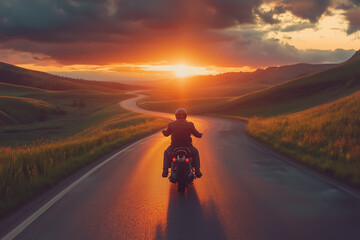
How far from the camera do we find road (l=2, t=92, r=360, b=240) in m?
4.60

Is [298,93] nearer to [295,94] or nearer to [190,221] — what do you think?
[295,94]

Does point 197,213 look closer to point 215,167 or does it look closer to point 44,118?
point 215,167

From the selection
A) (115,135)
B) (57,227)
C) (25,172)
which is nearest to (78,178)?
(25,172)

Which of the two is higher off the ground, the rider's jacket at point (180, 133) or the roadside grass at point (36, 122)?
the rider's jacket at point (180, 133)

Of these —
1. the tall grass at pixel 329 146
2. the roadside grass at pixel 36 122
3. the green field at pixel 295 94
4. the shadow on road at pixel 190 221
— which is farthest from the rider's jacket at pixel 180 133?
the green field at pixel 295 94

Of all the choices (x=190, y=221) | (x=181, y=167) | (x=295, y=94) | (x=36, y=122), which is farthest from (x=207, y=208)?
(x=36, y=122)

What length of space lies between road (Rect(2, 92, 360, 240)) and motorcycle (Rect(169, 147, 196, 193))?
0.28 m

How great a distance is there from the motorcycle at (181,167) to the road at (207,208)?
283 mm

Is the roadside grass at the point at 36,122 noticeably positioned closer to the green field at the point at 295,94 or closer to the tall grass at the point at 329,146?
the green field at the point at 295,94

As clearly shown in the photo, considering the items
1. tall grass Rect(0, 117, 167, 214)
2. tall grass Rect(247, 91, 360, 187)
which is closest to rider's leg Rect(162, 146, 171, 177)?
tall grass Rect(0, 117, 167, 214)

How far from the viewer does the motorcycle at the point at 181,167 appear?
679 centimetres

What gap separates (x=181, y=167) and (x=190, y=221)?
188cm

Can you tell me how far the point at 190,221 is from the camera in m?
5.05

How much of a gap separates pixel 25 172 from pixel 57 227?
431 cm
